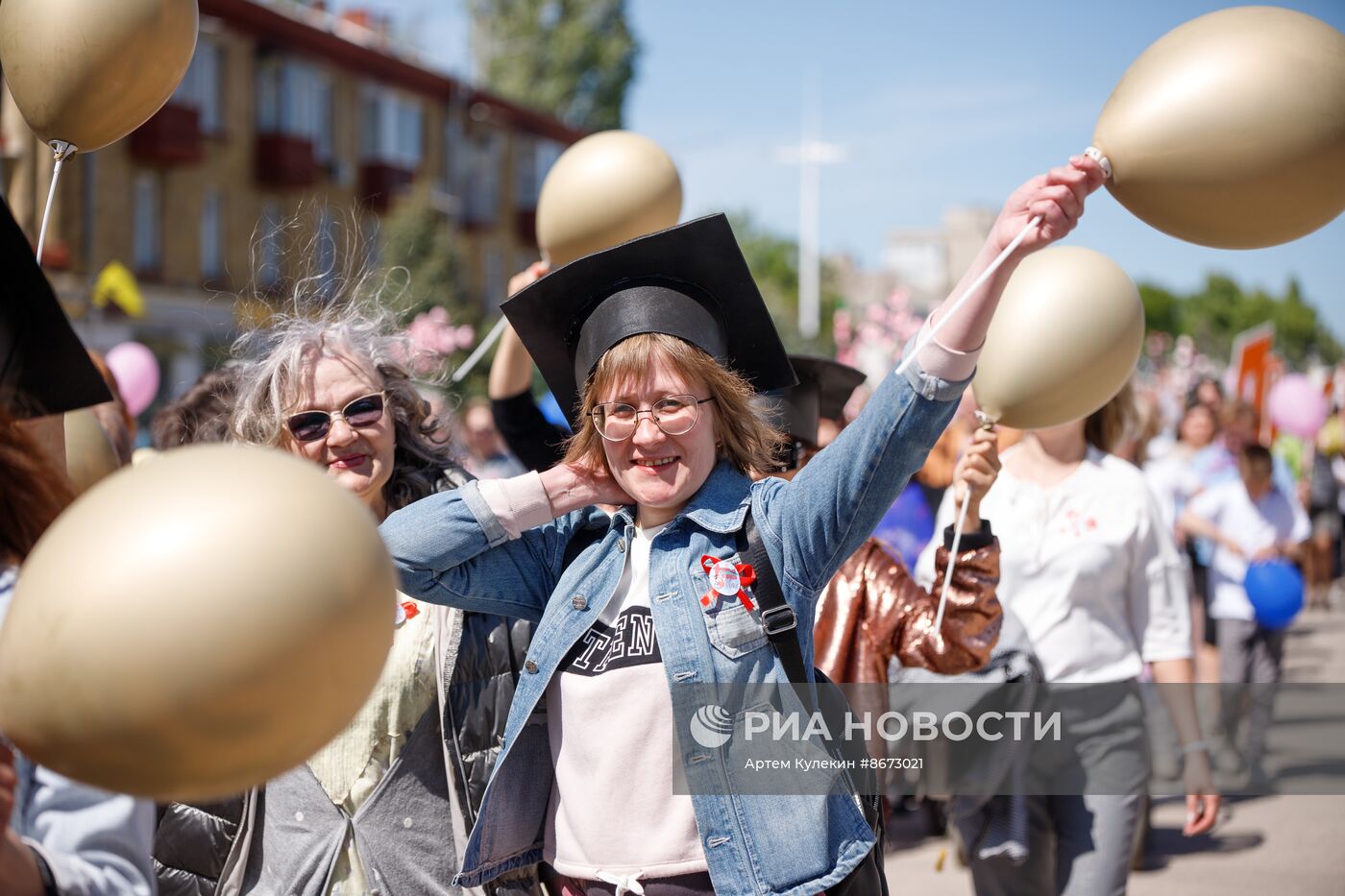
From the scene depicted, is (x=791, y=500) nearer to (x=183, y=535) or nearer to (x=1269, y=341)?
(x=183, y=535)

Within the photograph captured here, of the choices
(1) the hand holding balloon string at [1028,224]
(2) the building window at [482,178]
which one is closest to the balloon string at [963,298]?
(1) the hand holding balloon string at [1028,224]

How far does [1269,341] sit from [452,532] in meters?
12.1

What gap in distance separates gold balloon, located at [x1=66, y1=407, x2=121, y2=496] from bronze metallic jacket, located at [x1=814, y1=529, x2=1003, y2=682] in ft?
6.68

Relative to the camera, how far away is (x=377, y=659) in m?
1.60

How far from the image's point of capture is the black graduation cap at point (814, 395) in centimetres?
389

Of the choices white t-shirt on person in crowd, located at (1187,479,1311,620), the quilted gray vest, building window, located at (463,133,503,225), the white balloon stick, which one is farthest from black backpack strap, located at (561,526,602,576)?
building window, located at (463,133,503,225)

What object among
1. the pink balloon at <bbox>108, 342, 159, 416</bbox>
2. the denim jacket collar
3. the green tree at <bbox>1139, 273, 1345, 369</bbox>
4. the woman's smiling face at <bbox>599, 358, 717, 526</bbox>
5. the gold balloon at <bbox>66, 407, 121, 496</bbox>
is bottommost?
the green tree at <bbox>1139, 273, 1345, 369</bbox>

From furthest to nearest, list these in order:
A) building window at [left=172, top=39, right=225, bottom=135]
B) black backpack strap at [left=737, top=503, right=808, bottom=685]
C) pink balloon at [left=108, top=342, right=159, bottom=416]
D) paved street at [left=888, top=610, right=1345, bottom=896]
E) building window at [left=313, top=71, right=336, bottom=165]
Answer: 1. building window at [left=313, top=71, right=336, bottom=165]
2. building window at [left=172, top=39, right=225, bottom=135]
3. pink balloon at [left=108, top=342, right=159, bottom=416]
4. paved street at [left=888, top=610, right=1345, bottom=896]
5. black backpack strap at [left=737, top=503, right=808, bottom=685]

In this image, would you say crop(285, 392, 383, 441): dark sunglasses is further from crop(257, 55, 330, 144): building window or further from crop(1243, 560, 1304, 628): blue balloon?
crop(257, 55, 330, 144): building window

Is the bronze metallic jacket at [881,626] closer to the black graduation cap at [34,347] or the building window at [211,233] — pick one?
the black graduation cap at [34,347]

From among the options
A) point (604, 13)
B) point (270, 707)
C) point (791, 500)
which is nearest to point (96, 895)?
point (270, 707)

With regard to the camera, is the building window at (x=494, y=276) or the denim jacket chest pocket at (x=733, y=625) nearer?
the denim jacket chest pocket at (x=733, y=625)

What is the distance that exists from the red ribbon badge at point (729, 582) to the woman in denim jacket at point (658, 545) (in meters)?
0.01

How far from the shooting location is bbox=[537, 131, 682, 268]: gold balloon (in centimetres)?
345
